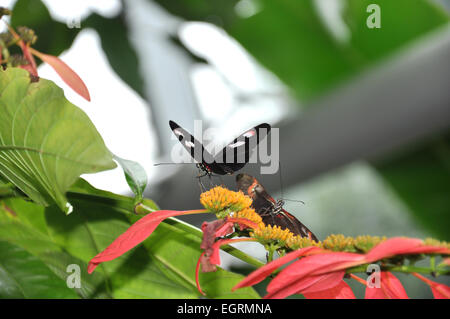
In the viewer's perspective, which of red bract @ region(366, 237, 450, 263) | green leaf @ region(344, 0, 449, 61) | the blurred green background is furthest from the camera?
green leaf @ region(344, 0, 449, 61)

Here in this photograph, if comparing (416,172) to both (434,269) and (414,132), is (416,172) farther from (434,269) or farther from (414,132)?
(434,269)

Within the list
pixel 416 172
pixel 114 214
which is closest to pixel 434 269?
pixel 114 214

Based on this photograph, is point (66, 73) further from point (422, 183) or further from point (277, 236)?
point (422, 183)

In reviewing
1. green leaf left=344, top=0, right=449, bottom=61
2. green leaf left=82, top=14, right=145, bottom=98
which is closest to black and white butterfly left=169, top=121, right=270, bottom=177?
green leaf left=82, top=14, right=145, bottom=98

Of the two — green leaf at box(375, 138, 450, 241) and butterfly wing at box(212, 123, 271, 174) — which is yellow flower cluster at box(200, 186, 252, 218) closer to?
butterfly wing at box(212, 123, 271, 174)

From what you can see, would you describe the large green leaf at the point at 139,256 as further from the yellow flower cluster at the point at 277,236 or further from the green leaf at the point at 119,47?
the green leaf at the point at 119,47

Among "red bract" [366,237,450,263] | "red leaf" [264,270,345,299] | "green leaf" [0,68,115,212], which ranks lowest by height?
"red leaf" [264,270,345,299]
